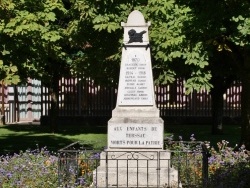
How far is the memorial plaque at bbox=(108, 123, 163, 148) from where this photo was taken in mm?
11673

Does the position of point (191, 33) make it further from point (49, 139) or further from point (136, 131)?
point (49, 139)

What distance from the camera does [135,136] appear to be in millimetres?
11719

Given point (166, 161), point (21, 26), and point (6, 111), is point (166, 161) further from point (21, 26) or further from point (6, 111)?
point (6, 111)

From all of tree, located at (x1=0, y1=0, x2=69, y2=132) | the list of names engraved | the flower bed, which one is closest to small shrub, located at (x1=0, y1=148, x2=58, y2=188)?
the flower bed

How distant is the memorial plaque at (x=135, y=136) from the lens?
460 inches

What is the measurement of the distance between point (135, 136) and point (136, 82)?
1.15 metres

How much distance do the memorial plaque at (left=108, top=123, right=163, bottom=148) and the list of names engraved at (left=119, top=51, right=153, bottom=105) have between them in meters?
0.55

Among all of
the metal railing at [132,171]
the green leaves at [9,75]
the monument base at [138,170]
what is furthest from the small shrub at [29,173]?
the green leaves at [9,75]

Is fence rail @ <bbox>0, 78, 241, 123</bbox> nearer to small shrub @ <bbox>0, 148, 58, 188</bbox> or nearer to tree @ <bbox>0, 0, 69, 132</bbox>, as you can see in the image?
tree @ <bbox>0, 0, 69, 132</bbox>

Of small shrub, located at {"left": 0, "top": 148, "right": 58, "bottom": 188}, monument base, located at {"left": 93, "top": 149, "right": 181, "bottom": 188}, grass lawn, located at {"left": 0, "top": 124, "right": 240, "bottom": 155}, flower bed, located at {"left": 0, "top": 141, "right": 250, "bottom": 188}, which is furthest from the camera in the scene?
grass lawn, located at {"left": 0, "top": 124, "right": 240, "bottom": 155}

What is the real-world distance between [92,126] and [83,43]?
9354 mm

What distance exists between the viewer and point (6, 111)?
35.6 meters

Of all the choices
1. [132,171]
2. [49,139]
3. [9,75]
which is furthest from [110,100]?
[132,171]

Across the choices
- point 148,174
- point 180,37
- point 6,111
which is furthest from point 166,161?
point 6,111
